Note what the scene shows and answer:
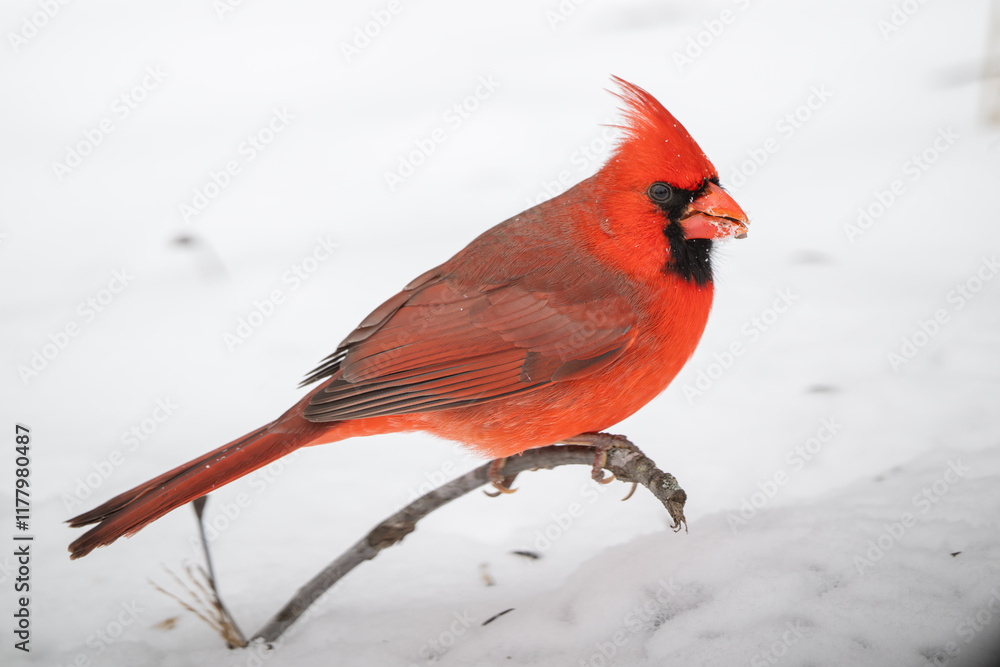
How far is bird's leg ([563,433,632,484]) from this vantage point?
1979mm

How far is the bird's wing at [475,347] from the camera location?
1.92 metres

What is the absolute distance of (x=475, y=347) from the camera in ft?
6.59

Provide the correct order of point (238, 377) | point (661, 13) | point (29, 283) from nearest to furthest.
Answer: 1. point (238, 377)
2. point (29, 283)
3. point (661, 13)

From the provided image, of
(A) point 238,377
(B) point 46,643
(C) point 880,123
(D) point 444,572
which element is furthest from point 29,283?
(C) point 880,123

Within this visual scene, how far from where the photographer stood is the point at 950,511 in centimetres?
223

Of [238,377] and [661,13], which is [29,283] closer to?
[238,377]

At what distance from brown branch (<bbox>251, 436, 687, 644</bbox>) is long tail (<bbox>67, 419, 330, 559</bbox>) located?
28cm

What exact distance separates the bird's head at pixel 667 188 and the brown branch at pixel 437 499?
449 mm

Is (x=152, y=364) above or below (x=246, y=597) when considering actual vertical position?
above

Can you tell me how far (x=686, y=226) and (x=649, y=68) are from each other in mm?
2454

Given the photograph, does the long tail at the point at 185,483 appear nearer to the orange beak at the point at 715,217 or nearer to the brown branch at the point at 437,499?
the brown branch at the point at 437,499

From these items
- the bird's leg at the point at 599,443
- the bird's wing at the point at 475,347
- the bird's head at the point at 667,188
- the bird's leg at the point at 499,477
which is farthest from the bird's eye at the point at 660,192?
the bird's leg at the point at 499,477

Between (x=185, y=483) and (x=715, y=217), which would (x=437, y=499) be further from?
(x=715, y=217)

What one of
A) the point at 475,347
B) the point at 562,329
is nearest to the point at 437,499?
the point at 475,347
